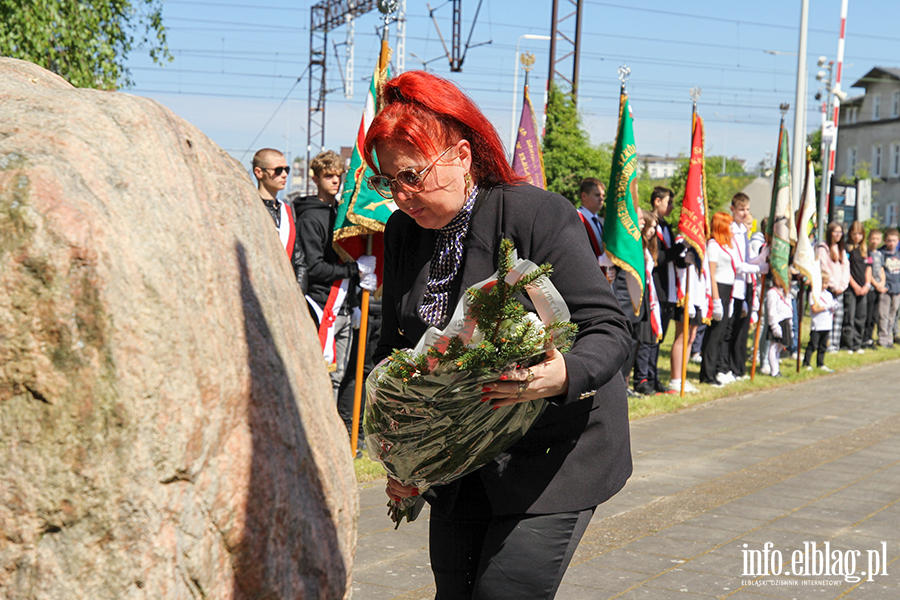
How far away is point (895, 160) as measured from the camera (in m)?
64.8

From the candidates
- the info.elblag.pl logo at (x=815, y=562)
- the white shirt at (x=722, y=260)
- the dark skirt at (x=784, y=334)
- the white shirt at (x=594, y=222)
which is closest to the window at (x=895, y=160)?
the dark skirt at (x=784, y=334)

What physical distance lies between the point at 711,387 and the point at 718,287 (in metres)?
1.21

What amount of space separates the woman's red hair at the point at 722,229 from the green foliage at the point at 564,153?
6.84 metres

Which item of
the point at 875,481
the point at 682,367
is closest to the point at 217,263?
the point at 875,481

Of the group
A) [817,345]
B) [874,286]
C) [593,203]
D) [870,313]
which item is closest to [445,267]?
[593,203]

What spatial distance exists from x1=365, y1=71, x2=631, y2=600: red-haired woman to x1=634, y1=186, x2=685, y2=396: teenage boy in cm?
805

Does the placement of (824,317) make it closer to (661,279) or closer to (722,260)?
(722,260)

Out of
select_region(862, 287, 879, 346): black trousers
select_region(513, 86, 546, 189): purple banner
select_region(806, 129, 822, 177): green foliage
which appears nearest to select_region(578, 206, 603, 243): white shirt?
select_region(513, 86, 546, 189): purple banner

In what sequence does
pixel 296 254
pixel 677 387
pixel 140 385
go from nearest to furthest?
pixel 140 385 → pixel 296 254 → pixel 677 387

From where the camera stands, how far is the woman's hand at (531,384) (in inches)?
76.4

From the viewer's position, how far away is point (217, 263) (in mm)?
2418

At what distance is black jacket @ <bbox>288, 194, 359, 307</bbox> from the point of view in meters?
6.76

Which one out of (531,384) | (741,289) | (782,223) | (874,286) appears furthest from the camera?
(874,286)

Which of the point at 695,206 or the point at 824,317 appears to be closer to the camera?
the point at 695,206
